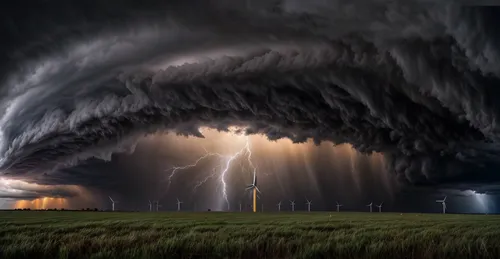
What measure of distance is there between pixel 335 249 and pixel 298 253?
5.89ft

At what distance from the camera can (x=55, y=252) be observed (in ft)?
61.3

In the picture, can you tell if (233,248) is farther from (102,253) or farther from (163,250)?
(102,253)

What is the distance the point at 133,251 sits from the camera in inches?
676

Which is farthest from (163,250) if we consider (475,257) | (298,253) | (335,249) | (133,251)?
(475,257)

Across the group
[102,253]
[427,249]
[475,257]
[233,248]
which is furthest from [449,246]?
[102,253]

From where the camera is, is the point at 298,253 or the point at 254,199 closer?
the point at 298,253

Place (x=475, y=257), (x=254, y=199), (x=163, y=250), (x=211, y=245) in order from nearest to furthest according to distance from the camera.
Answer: (x=475, y=257) < (x=163, y=250) < (x=211, y=245) < (x=254, y=199)

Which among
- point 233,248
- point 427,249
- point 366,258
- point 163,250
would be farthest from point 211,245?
point 427,249

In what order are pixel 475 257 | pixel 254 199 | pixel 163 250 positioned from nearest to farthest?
1. pixel 475 257
2. pixel 163 250
3. pixel 254 199

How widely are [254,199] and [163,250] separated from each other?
480ft

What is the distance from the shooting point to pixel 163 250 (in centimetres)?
1783

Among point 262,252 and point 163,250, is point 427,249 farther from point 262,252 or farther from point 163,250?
point 163,250

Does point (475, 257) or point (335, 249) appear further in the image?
point (335, 249)

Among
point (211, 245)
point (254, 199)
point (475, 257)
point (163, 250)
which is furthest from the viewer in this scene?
point (254, 199)
